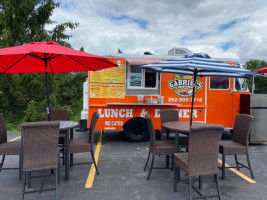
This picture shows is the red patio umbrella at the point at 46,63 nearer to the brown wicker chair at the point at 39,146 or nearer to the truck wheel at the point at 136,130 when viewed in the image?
the brown wicker chair at the point at 39,146

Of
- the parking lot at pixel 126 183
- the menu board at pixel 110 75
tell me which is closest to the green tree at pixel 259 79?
the menu board at pixel 110 75

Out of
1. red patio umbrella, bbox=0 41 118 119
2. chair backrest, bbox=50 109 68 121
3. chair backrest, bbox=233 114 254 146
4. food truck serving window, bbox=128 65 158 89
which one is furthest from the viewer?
food truck serving window, bbox=128 65 158 89

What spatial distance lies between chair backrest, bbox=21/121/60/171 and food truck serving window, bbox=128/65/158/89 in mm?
3371

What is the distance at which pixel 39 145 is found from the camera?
2.97 m

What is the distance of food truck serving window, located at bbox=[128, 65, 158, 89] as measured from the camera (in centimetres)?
617

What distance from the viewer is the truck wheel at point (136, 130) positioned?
6223 millimetres

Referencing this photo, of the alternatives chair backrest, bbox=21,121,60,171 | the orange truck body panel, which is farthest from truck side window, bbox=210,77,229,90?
chair backrest, bbox=21,121,60,171

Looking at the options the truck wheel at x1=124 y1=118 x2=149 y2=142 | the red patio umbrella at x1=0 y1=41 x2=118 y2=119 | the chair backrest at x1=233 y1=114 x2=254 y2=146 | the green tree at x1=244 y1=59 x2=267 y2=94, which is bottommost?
the truck wheel at x1=124 y1=118 x2=149 y2=142

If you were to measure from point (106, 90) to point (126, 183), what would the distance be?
9.50ft

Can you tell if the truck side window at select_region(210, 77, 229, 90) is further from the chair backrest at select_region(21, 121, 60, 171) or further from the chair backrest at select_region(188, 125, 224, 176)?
the chair backrest at select_region(21, 121, 60, 171)

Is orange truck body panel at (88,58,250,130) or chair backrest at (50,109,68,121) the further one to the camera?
orange truck body panel at (88,58,250,130)

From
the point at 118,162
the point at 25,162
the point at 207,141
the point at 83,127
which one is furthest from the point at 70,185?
the point at 83,127

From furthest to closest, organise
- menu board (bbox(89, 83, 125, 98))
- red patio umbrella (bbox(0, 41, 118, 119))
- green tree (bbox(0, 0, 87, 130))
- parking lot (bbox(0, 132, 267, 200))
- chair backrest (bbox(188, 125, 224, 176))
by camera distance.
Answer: green tree (bbox(0, 0, 87, 130)) → menu board (bbox(89, 83, 125, 98)) → red patio umbrella (bbox(0, 41, 118, 119)) → parking lot (bbox(0, 132, 267, 200)) → chair backrest (bbox(188, 125, 224, 176))

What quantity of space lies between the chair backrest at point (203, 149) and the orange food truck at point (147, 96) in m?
3.14
